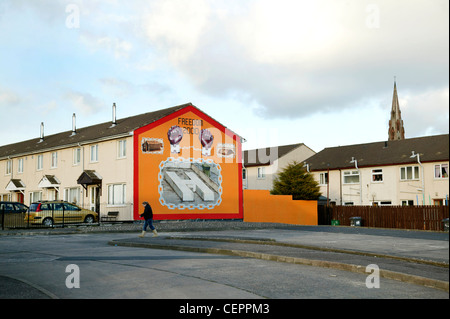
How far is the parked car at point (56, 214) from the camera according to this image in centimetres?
2828

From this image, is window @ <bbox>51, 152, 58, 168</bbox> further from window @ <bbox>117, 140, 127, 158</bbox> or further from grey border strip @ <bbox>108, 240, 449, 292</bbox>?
grey border strip @ <bbox>108, 240, 449, 292</bbox>

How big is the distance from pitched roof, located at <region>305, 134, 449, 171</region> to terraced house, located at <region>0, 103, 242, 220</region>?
16.5m

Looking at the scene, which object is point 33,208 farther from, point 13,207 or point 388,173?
point 388,173

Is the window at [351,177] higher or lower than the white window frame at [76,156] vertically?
lower

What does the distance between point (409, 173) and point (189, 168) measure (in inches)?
847

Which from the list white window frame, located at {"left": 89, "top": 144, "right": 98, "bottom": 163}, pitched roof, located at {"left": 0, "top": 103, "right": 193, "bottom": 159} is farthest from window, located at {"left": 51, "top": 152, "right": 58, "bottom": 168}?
white window frame, located at {"left": 89, "top": 144, "right": 98, "bottom": 163}

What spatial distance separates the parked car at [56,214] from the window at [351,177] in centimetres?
2760

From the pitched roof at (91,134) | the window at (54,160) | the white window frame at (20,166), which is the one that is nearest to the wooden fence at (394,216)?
the pitched roof at (91,134)

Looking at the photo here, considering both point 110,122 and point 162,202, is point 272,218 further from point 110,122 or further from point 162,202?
point 110,122

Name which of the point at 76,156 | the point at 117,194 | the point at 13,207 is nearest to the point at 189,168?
the point at 117,194

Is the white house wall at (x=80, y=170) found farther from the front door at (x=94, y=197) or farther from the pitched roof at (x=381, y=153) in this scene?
the pitched roof at (x=381, y=153)

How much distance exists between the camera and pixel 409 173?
45594mm

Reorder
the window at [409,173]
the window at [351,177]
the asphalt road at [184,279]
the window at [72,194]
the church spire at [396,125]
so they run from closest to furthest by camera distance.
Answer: the asphalt road at [184,279], the window at [72,194], the window at [409,173], the window at [351,177], the church spire at [396,125]
